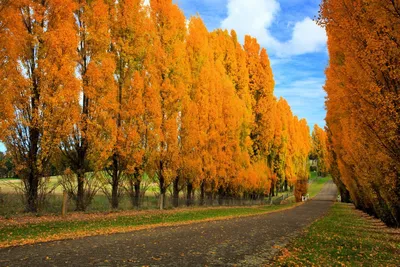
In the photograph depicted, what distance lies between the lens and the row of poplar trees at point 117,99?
14.6 metres

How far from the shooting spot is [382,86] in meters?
10.2

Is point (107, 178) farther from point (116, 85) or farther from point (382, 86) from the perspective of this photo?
point (382, 86)

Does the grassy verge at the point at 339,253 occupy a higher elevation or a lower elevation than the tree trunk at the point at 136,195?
lower

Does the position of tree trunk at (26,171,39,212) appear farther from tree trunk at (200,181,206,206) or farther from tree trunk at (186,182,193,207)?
tree trunk at (200,181,206,206)

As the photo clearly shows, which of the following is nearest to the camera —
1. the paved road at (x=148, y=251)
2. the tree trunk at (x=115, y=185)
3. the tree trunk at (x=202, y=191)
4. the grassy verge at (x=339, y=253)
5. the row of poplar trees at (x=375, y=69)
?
the paved road at (x=148, y=251)

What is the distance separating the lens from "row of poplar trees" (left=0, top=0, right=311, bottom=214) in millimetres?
14617

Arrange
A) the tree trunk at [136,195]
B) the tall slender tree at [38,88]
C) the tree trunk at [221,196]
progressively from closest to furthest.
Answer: the tall slender tree at [38,88], the tree trunk at [136,195], the tree trunk at [221,196]

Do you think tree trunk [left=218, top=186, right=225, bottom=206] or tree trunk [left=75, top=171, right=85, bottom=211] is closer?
tree trunk [left=75, top=171, right=85, bottom=211]

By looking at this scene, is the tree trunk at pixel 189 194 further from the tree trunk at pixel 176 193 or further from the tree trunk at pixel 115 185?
the tree trunk at pixel 115 185

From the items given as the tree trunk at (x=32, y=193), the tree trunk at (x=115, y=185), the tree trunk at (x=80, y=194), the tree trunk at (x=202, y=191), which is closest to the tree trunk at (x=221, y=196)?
the tree trunk at (x=202, y=191)

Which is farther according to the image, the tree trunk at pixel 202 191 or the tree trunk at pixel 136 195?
the tree trunk at pixel 202 191

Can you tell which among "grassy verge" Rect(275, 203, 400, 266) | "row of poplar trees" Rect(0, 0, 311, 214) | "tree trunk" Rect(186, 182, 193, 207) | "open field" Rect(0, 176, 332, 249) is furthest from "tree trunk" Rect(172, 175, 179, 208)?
"grassy verge" Rect(275, 203, 400, 266)

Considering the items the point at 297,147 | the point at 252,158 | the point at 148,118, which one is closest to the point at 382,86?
the point at 148,118

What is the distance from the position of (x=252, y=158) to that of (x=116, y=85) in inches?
871
